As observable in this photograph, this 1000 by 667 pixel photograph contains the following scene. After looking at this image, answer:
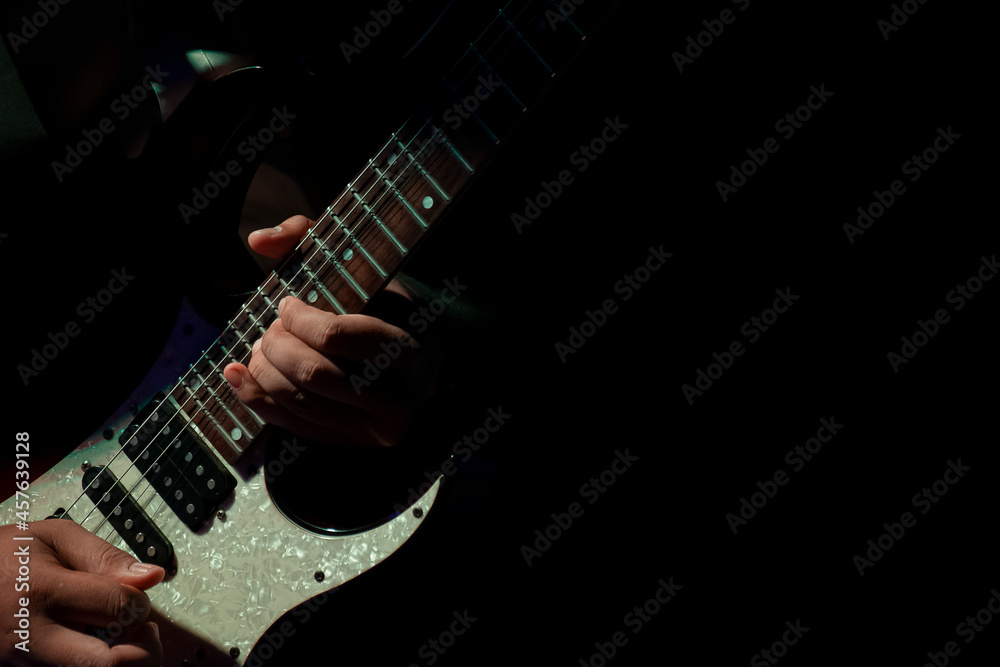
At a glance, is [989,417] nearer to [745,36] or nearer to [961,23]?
[961,23]

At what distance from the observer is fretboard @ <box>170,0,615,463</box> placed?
2.02ft

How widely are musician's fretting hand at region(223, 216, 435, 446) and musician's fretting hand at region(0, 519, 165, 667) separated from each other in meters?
0.25

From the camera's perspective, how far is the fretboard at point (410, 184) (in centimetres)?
62

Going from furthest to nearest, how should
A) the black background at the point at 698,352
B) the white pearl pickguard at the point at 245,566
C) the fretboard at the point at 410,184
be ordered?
the black background at the point at 698,352, the white pearl pickguard at the point at 245,566, the fretboard at the point at 410,184

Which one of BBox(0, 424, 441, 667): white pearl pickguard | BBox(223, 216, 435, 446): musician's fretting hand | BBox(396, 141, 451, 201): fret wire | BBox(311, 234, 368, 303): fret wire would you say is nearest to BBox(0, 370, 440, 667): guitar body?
BBox(0, 424, 441, 667): white pearl pickguard

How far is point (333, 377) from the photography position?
2.14 feet

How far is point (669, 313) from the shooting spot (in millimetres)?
1042

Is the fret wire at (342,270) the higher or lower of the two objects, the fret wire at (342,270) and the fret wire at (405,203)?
the lower

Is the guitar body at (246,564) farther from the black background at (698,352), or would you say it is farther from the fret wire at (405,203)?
the fret wire at (405,203)

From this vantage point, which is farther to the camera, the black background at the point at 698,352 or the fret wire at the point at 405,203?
the black background at the point at 698,352

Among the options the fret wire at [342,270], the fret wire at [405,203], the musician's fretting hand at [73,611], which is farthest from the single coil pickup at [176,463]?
the fret wire at [405,203]

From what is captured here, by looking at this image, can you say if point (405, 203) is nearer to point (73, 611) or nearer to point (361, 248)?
point (361, 248)

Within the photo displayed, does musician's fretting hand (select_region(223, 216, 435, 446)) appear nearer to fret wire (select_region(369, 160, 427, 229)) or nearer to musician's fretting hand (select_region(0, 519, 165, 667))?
fret wire (select_region(369, 160, 427, 229))

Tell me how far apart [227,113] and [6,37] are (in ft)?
1.52
